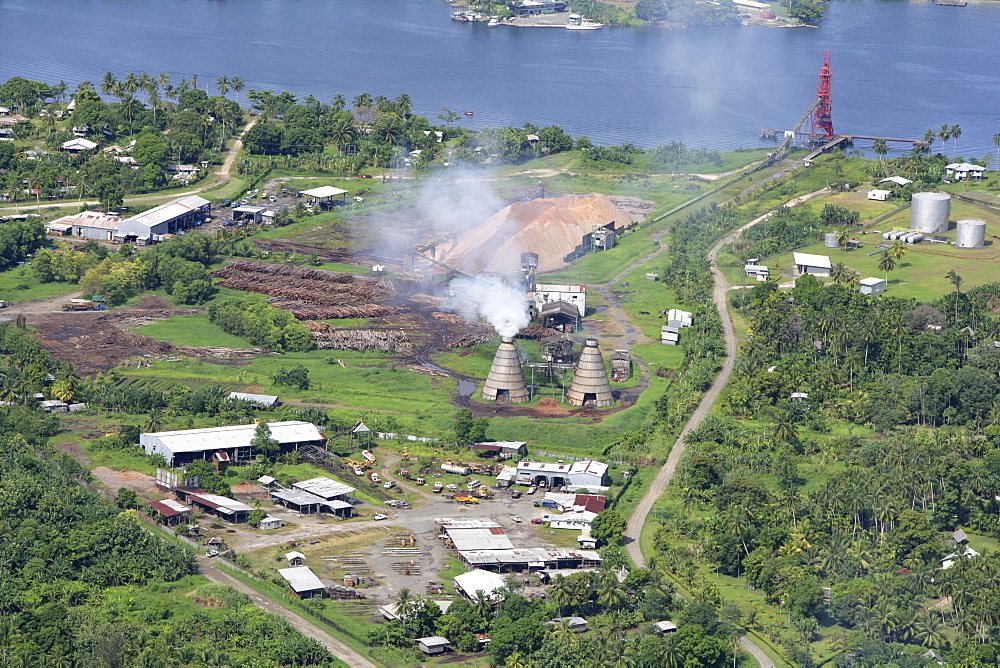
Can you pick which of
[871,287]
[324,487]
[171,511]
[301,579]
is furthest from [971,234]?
[301,579]

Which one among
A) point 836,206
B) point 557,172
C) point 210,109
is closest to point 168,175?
point 210,109

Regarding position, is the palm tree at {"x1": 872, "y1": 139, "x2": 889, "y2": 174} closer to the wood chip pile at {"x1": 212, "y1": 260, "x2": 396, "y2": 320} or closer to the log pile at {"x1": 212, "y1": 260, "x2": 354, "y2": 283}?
the wood chip pile at {"x1": 212, "y1": 260, "x2": 396, "y2": 320}

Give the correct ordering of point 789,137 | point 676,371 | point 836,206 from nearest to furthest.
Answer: point 676,371 → point 836,206 → point 789,137

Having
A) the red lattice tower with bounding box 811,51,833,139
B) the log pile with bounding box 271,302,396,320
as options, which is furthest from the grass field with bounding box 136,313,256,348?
the red lattice tower with bounding box 811,51,833,139

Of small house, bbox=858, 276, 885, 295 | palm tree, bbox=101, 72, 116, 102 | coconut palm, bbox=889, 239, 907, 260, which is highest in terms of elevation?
Answer: palm tree, bbox=101, 72, 116, 102

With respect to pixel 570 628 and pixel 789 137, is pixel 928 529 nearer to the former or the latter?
pixel 570 628

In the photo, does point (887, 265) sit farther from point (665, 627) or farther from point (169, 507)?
point (169, 507)
